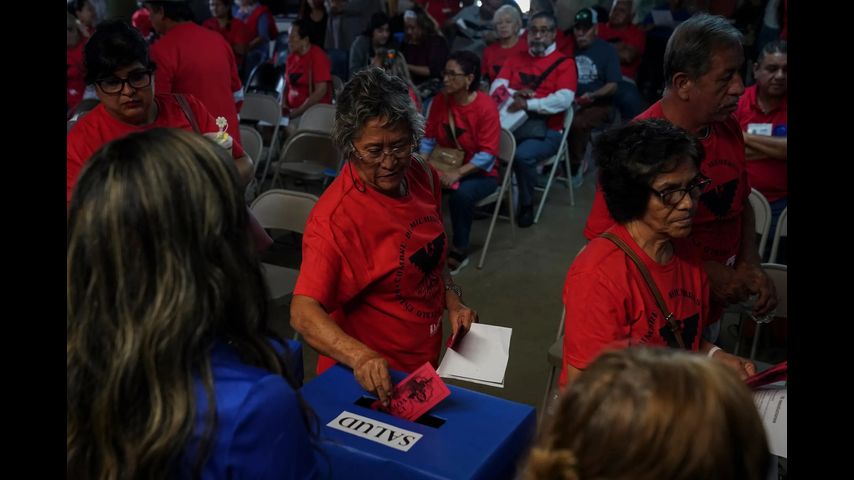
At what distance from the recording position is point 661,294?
1.87 m

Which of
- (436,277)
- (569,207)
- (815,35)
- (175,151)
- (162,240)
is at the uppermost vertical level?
(815,35)

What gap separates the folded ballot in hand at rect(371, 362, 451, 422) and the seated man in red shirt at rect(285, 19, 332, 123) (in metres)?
5.36

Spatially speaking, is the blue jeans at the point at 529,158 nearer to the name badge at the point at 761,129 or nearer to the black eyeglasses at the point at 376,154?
the name badge at the point at 761,129

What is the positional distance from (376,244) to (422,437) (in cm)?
69

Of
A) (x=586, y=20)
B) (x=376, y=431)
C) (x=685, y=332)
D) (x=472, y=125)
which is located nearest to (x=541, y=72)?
(x=586, y=20)

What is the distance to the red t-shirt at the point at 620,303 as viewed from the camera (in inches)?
69.8

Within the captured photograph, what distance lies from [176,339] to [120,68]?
1.85m

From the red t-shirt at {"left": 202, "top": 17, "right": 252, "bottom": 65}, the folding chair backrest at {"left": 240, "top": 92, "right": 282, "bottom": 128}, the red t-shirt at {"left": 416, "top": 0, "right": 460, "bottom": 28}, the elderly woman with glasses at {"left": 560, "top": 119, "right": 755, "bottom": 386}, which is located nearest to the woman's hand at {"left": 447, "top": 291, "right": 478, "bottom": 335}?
the elderly woman with glasses at {"left": 560, "top": 119, "right": 755, "bottom": 386}

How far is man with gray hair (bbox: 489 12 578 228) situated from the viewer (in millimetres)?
5824

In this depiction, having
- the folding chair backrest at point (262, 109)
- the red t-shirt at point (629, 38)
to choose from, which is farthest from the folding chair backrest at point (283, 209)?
the red t-shirt at point (629, 38)

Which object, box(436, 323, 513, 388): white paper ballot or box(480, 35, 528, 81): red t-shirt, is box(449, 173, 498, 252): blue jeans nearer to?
box(480, 35, 528, 81): red t-shirt

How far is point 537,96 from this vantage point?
19.5 ft

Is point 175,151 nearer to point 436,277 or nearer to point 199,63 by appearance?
point 436,277

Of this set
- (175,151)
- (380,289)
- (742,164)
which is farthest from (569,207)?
(175,151)
